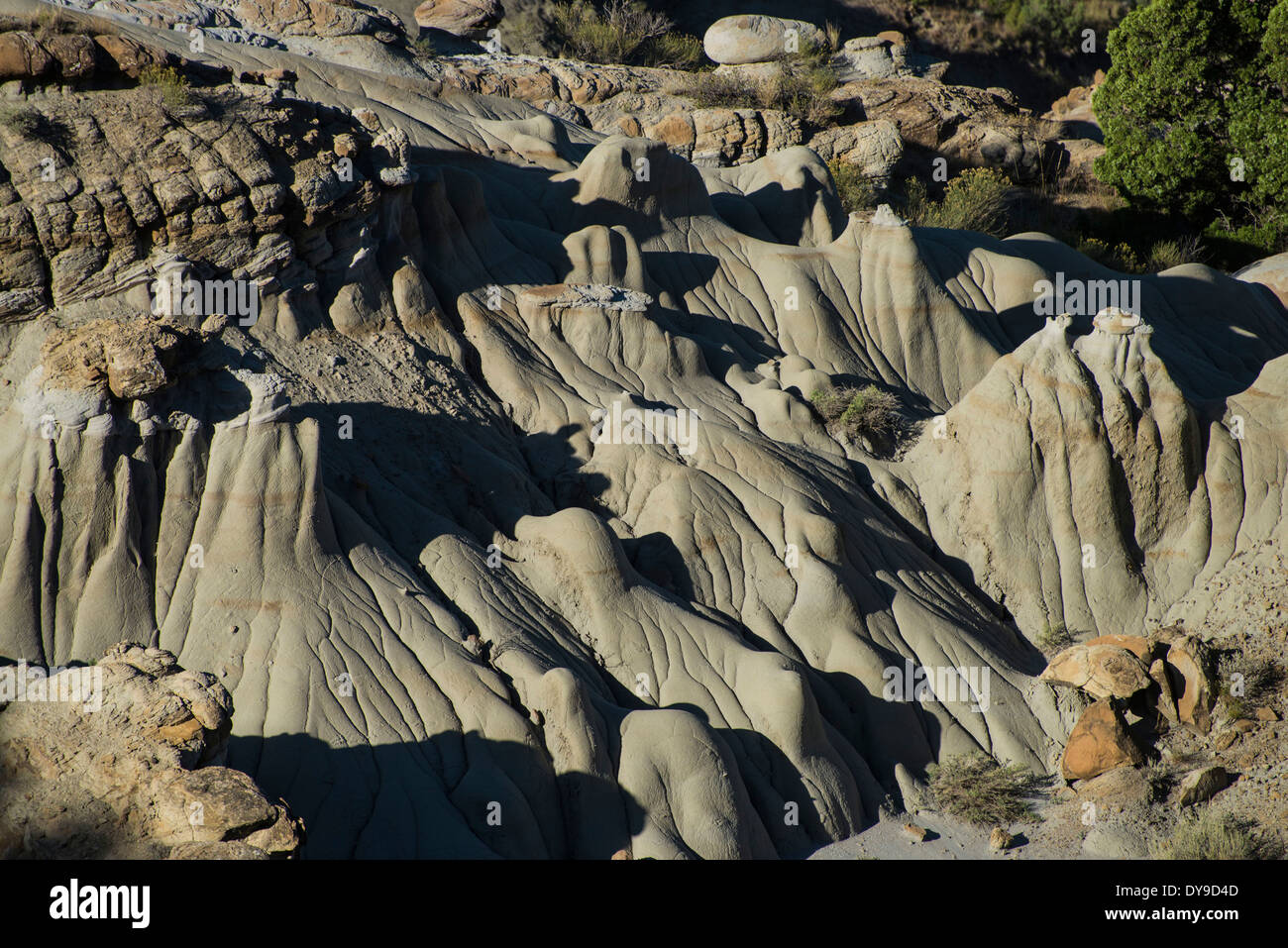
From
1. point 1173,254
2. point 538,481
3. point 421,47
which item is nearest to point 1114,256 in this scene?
point 1173,254

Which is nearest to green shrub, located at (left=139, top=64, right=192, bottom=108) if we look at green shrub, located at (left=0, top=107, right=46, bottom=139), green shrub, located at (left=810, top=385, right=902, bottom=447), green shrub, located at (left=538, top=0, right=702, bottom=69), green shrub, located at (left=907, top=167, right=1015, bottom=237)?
green shrub, located at (left=0, top=107, right=46, bottom=139)

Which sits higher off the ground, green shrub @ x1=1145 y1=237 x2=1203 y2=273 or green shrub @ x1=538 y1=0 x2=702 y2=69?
green shrub @ x1=538 y1=0 x2=702 y2=69

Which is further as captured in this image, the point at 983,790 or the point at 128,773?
the point at 983,790

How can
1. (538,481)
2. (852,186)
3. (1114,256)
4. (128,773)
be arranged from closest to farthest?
(128,773)
(538,481)
(1114,256)
(852,186)

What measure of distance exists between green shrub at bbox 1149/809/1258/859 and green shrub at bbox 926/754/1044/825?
1.31m

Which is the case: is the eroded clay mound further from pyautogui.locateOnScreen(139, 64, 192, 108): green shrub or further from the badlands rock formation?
pyautogui.locateOnScreen(139, 64, 192, 108): green shrub

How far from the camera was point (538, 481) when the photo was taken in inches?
606

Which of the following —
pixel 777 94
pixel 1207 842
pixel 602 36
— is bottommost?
pixel 1207 842

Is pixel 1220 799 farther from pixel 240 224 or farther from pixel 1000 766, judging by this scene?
pixel 240 224

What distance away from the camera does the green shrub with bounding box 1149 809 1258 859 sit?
39.3 ft

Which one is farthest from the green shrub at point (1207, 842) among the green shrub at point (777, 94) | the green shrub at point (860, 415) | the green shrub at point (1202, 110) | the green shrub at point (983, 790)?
the green shrub at point (777, 94)

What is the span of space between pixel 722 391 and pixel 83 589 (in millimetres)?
9047

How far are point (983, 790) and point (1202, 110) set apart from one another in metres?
20.0

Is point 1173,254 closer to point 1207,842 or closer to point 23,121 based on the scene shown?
point 1207,842
